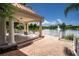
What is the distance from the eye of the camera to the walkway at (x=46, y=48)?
7.12 metres

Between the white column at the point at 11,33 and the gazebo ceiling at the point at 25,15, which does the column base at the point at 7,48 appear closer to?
the white column at the point at 11,33

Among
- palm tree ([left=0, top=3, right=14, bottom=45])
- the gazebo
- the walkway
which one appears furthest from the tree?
the walkway

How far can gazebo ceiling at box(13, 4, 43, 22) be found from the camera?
7.16m

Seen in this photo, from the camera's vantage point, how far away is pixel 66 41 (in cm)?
720

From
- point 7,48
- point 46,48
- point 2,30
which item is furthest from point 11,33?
point 46,48

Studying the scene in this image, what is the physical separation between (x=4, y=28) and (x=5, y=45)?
434mm

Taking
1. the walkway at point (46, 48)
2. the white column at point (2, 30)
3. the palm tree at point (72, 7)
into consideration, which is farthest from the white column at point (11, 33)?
the palm tree at point (72, 7)

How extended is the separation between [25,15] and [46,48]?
101 cm

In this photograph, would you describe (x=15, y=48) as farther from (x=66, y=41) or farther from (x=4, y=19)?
(x=66, y=41)

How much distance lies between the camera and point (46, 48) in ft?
23.7

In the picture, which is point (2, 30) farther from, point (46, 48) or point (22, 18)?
point (46, 48)

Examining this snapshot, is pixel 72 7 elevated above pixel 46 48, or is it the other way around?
pixel 72 7

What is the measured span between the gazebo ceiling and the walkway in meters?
0.57

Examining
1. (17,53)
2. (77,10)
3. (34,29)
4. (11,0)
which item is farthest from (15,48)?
(77,10)
